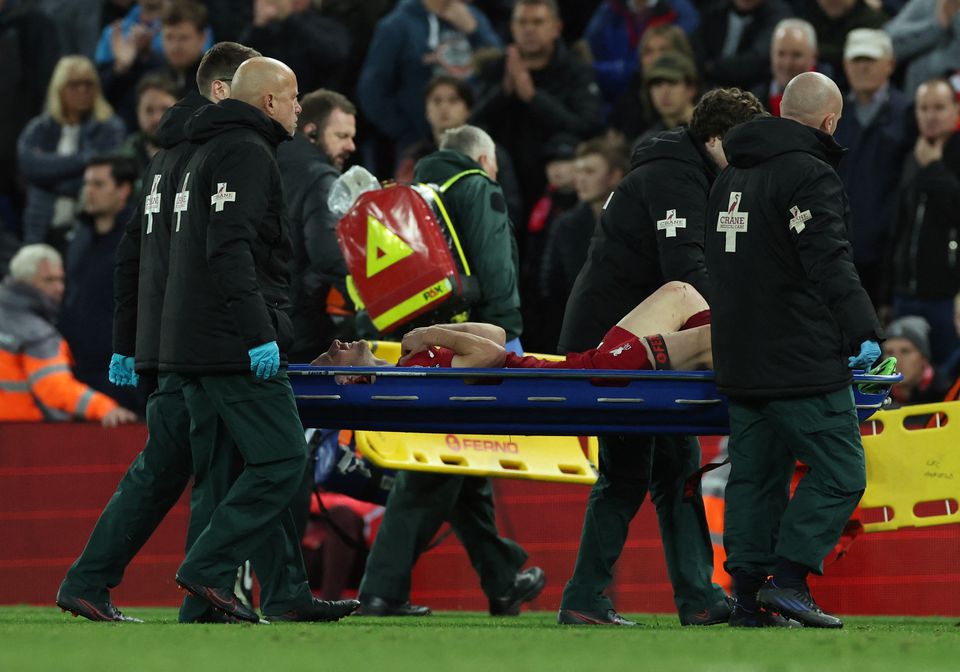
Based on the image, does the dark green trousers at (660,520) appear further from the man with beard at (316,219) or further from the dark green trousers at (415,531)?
the man with beard at (316,219)

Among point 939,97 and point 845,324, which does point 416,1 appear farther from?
point 845,324

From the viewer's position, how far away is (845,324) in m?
7.34

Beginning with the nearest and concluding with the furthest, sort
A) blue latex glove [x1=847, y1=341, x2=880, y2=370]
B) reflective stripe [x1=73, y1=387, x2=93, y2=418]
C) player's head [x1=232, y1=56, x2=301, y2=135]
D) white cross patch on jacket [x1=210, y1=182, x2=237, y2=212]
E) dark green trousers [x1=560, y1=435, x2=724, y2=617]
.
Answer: blue latex glove [x1=847, y1=341, x2=880, y2=370] < white cross patch on jacket [x1=210, y1=182, x2=237, y2=212] < player's head [x1=232, y1=56, x2=301, y2=135] < dark green trousers [x1=560, y1=435, x2=724, y2=617] < reflective stripe [x1=73, y1=387, x2=93, y2=418]

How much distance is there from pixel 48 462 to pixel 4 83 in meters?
5.27

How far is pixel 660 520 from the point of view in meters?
8.77

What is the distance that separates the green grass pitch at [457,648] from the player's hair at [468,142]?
2787mm

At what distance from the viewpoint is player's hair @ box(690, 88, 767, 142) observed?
8.40 meters

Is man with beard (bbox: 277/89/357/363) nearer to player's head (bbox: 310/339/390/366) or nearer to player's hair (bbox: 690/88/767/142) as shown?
player's head (bbox: 310/339/390/366)

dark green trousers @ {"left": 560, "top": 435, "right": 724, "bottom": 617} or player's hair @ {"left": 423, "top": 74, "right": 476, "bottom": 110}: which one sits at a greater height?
player's hair @ {"left": 423, "top": 74, "right": 476, "bottom": 110}

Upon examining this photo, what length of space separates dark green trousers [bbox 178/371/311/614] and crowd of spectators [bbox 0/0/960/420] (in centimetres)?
409

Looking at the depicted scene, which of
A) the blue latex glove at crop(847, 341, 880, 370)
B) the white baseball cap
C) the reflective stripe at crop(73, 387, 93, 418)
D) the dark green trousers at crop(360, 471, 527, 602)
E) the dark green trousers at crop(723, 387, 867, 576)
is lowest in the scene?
the dark green trousers at crop(360, 471, 527, 602)

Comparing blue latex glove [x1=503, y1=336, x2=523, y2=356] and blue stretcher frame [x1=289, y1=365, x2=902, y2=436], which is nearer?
blue stretcher frame [x1=289, y1=365, x2=902, y2=436]

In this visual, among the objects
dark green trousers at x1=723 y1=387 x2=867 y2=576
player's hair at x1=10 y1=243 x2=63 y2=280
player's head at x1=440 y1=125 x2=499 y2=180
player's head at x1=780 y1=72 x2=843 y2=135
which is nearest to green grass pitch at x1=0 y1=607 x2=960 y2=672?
dark green trousers at x1=723 y1=387 x2=867 y2=576

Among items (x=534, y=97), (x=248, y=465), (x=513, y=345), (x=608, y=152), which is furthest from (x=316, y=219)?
(x=534, y=97)
